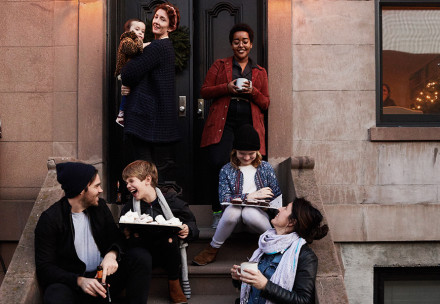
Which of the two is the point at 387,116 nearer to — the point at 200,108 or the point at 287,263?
the point at 200,108

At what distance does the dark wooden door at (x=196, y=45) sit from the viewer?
7016 mm

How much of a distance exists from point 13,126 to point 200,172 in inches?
90.2

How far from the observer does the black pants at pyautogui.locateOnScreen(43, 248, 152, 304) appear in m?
4.20

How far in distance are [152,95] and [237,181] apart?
123 cm

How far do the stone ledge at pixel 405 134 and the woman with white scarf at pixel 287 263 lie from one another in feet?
8.26

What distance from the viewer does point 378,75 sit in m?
6.66

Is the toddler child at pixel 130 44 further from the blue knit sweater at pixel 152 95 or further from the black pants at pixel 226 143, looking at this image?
the black pants at pixel 226 143

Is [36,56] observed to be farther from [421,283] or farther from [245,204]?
[421,283]

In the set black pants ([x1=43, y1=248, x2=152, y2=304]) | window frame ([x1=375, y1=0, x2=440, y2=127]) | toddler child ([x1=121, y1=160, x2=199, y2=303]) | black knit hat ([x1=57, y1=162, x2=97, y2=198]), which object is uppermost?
window frame ([x1=375, y1=0, x2=440, y2=127])

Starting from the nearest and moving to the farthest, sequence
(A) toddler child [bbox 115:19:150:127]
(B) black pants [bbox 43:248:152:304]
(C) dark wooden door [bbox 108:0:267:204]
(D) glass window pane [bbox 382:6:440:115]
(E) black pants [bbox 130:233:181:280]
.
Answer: (B) black pants [bbox 43:248:152:304] < (E) black pants [bbox 130:233:181:280] < (A) toddler child [bbox 115:19:150:127] < (D) glass window pane [bbox 382:6:440:115] < (C) dark wooden door [bbox 108:0:267:204]

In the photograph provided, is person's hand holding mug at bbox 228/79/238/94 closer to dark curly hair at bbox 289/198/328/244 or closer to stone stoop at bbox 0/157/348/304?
stone stoop at bbox 0/157/348/304

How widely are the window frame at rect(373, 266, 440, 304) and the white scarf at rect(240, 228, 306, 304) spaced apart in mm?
2493

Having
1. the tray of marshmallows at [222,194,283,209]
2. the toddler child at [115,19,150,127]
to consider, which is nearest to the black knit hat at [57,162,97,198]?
the tray of marshmallows at [222,194,283,209]

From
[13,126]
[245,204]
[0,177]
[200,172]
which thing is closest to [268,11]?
[200,172]
